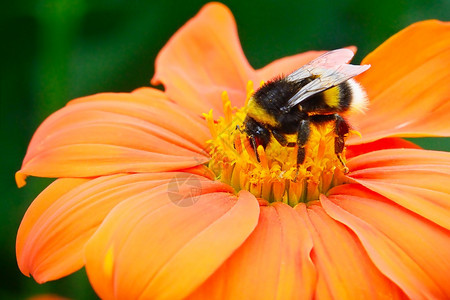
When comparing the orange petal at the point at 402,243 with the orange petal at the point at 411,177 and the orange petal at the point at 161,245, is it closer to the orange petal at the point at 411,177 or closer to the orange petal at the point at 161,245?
the orange petal at the point at 411,177

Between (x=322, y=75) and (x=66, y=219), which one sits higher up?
(x=322, y=75)

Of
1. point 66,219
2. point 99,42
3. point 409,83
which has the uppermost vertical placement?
point 409,83

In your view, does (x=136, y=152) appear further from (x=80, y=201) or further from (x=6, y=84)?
(x=6, y=84)

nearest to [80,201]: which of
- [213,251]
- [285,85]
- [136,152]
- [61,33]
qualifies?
[136,152]

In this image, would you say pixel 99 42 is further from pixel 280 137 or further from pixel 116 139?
pixel 280 137

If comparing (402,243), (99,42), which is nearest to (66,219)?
(402,243)

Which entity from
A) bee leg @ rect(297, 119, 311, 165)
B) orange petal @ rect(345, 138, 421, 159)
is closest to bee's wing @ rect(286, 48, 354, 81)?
bee leg @ rect(297, 119, 311, 165)

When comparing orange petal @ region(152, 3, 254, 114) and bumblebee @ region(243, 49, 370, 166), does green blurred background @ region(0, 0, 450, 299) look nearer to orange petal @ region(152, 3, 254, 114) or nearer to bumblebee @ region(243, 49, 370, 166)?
orange petal @ region(152, 3, 254, 114)
